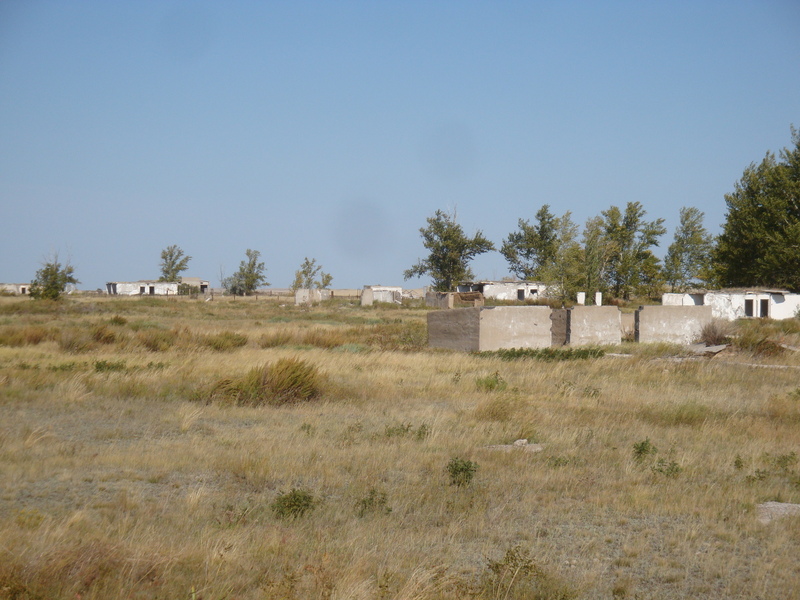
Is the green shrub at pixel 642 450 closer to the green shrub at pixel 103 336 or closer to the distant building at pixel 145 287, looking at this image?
the green shrub at pixel 103 336

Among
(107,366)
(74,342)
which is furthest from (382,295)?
(107,366)

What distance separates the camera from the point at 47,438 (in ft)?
28.7

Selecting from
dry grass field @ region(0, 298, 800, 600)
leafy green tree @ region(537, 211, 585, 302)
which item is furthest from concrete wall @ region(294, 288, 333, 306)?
dry grass field @ region(0, 298, 800, 600)

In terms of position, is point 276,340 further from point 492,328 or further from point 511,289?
point 511,289

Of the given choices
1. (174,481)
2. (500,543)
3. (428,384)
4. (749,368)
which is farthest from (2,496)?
(749,368)

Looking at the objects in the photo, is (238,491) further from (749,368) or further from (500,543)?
(749,368)

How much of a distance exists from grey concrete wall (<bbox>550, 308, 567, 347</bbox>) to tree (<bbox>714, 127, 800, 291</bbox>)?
32440mm

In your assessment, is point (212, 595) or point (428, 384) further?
point (428, 384)

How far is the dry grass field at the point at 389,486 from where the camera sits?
475 centimetres

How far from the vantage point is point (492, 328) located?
21.2 m

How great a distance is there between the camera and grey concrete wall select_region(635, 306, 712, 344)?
24188 millimetres

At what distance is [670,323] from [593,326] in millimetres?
3548

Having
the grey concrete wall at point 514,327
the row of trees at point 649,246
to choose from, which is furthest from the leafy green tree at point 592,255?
the grey concrete wall at point 514,327

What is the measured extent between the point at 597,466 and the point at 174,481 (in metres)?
4.79
